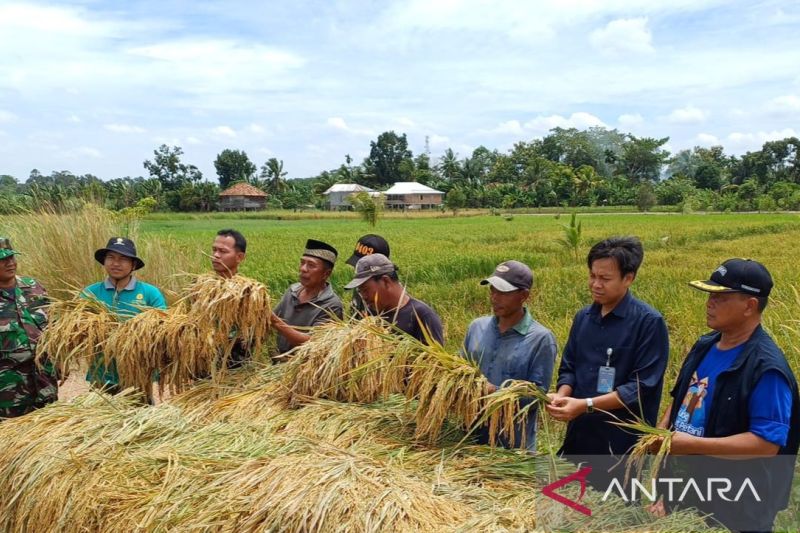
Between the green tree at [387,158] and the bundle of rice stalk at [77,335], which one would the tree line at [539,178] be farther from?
the bundle of rice stalk at [77,335]

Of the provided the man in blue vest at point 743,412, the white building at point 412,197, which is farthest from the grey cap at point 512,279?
the white building at point 412,197

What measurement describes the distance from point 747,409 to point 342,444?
131 centimetres

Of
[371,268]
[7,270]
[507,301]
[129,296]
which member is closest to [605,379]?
[507,301]

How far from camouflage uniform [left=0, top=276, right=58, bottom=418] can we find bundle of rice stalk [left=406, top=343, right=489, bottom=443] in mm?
2328

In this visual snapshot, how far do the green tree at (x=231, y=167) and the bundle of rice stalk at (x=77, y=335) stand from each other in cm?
6521

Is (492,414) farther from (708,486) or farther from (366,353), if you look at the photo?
(708,486)

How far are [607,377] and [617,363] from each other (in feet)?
0.23

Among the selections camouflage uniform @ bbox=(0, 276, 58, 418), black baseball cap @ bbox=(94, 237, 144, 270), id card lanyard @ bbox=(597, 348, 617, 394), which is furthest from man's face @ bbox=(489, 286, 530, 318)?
camouflage uniform @ bbox=(0, 276, 58, 418)

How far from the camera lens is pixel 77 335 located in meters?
2.87

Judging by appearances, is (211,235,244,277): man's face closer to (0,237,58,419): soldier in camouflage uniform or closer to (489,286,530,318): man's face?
(0,237,58,419): soldier in camouflage uniform

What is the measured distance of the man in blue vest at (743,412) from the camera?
6.12ft

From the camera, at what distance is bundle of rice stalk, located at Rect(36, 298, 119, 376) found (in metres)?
2.87

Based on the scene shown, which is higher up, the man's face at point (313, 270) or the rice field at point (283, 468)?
the man's face at point (313, 270)

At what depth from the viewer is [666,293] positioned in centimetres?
829
